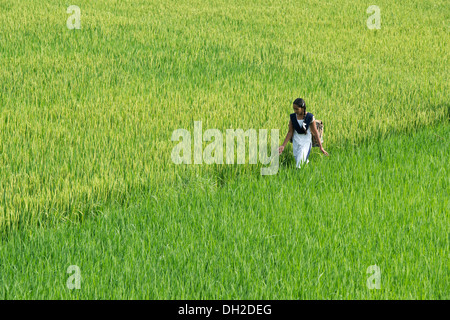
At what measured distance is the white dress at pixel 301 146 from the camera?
4.97 m

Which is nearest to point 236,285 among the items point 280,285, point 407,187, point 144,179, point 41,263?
point 280,285

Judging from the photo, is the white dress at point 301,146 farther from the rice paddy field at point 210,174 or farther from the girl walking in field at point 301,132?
the rice paddy field at point 210,174

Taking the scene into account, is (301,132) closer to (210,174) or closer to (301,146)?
(301,146)

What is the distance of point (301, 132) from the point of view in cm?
494

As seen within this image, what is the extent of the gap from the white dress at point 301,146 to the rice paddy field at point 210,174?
0.51 feet

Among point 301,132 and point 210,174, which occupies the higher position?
point 301,132

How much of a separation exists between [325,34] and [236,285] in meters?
9.45

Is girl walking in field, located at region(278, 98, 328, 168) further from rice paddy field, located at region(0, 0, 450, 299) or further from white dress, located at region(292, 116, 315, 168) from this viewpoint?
rice paddy field, located at region(0, 0, 450, 299)

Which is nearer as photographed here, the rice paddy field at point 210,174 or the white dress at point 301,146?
the rice paddy field at point 210,174

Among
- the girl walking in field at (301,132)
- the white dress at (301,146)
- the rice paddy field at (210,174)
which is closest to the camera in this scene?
the rice paddy field at (210,174)

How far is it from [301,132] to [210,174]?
934 millimetres

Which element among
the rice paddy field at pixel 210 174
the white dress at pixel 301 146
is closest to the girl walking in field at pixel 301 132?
the white dress at pixel 301 146

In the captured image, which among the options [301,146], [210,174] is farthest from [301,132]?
[210,174]
